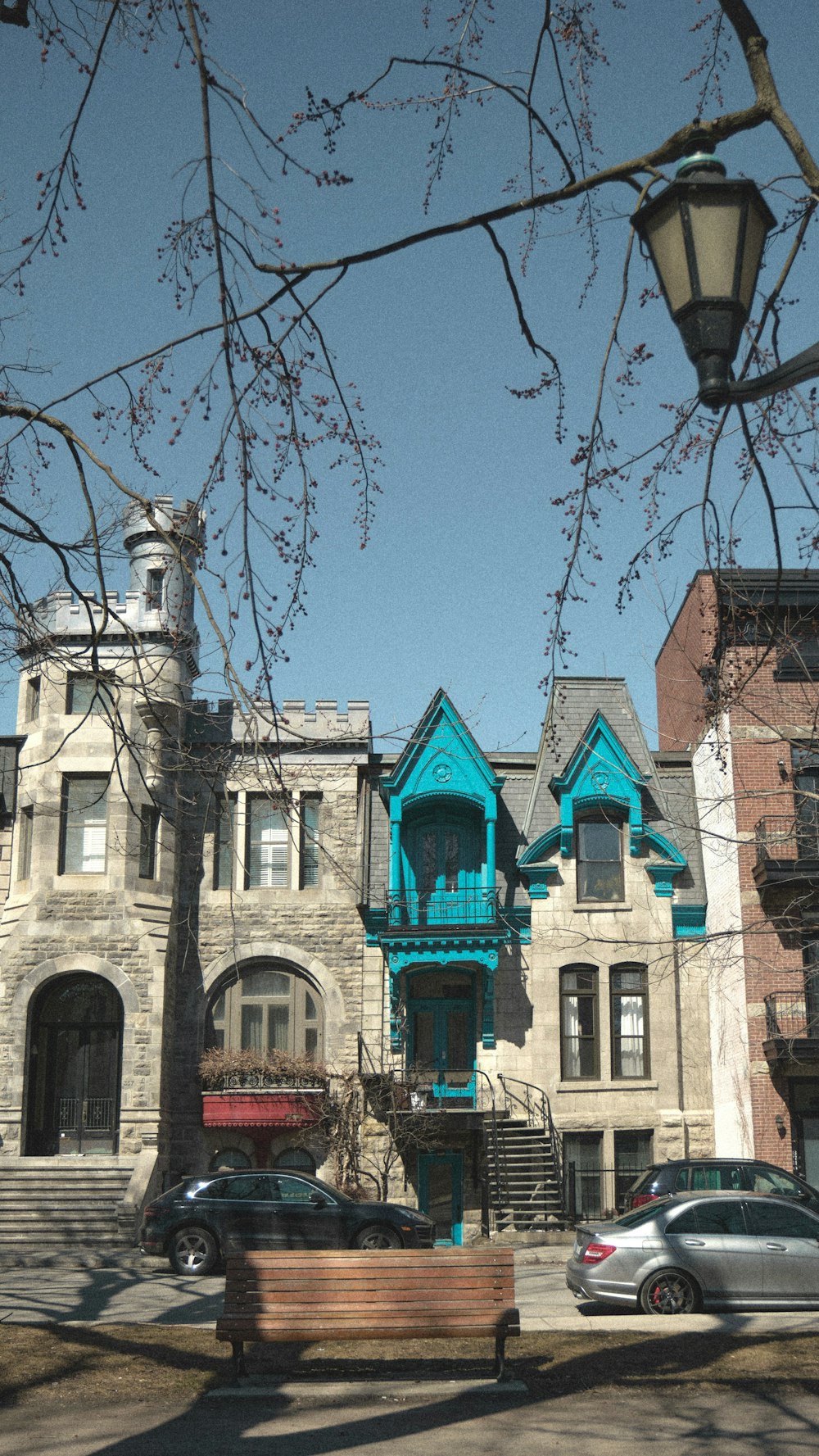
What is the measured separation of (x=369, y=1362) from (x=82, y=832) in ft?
59.5

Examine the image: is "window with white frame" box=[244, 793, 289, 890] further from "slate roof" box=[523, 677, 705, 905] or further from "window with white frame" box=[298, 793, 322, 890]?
"slate roof" box=[523, 677, 705, 905]

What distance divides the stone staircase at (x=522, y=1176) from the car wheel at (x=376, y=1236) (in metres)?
5.31

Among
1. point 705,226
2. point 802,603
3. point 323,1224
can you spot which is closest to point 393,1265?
point 705,226

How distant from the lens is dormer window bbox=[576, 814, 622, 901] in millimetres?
27922

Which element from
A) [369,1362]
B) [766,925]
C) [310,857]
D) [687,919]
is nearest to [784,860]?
[766,925]

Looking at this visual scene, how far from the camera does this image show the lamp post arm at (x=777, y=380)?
5.23 meters

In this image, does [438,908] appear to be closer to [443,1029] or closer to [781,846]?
[443,1029]

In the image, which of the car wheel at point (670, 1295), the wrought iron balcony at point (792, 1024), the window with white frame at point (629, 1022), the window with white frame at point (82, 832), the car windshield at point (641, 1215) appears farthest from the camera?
the window with white frame at point (82, 832)

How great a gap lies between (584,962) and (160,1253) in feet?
35.2

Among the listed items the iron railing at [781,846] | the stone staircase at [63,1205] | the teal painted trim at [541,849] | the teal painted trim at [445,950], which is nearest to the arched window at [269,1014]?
the teal painted trim at [445,950]

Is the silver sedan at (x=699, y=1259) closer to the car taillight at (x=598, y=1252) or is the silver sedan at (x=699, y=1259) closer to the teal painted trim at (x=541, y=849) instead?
the car taillight at (x=598, y=1252)

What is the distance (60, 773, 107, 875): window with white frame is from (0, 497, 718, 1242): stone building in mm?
47

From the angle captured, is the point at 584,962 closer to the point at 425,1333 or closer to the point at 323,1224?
the point at 323,1224

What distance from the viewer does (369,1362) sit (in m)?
11.0
